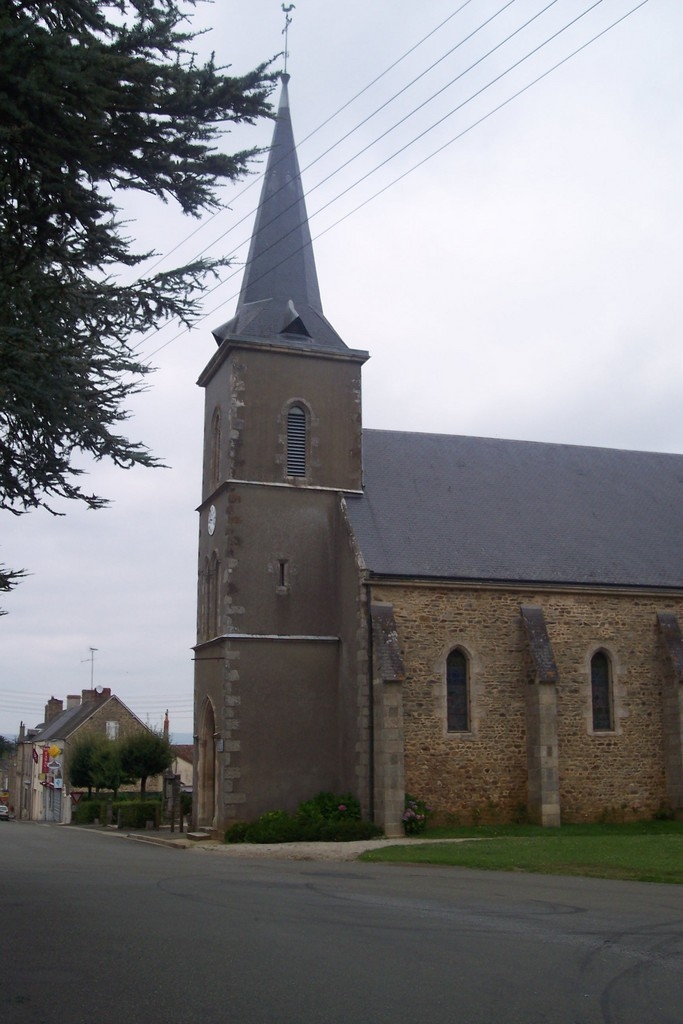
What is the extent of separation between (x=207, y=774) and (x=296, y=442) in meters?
8.16

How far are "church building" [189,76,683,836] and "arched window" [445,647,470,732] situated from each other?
51 mm

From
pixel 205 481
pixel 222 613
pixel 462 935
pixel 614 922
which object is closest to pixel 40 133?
pixel 462 935

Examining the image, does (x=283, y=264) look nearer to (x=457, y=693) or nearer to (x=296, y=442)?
(x=296, y=442)

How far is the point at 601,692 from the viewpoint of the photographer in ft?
80.7

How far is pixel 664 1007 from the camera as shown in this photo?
6.48 m

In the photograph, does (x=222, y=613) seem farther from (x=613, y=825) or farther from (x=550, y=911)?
(x=550, y=911)

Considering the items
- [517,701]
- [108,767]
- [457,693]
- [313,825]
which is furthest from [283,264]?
[108,767]

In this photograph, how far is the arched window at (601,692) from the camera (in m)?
24.5

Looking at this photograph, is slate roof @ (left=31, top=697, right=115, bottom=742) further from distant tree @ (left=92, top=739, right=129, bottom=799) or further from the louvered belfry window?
the louvered belfry window

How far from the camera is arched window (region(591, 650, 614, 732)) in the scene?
80.3 ft

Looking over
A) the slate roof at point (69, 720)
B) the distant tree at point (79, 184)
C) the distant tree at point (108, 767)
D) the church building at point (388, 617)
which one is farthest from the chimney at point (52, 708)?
the distant tree at point (79, 184)

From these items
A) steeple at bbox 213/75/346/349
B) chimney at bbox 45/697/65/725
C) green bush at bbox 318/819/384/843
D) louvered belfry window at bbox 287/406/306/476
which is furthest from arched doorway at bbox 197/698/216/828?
chimney at bbox 45/697/65/725

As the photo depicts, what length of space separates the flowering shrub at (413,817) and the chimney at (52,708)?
5400 cm

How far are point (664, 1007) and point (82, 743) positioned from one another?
1781 inches
